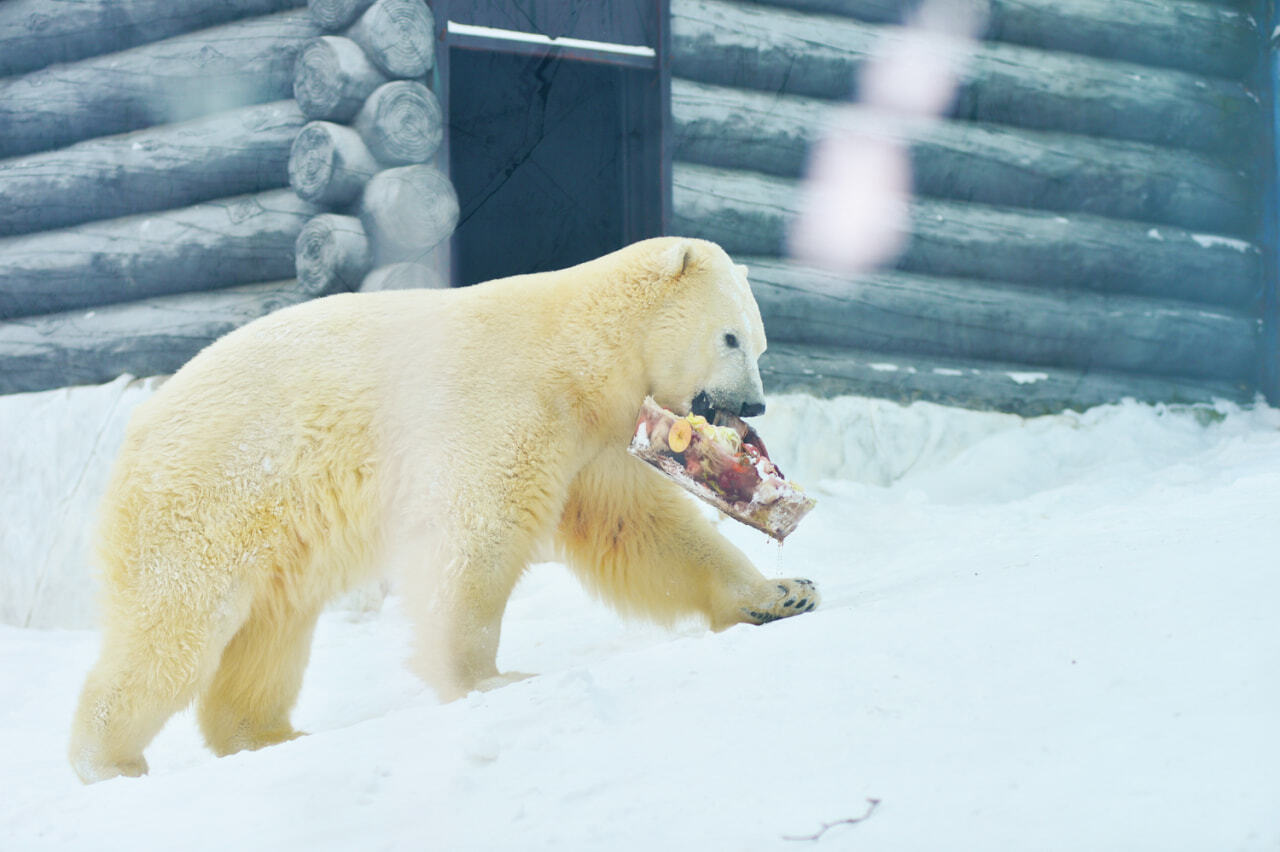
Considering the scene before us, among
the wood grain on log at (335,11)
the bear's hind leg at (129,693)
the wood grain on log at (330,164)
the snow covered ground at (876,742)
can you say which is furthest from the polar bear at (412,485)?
the wood grain on log at (335,11)

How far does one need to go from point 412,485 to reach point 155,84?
353 centimetres

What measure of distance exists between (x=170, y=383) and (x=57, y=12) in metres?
3.45

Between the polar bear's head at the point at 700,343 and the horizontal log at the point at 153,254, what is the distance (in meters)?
2.45

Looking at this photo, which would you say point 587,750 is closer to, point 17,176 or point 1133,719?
point 1133,719

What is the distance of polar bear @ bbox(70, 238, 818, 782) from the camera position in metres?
3.05

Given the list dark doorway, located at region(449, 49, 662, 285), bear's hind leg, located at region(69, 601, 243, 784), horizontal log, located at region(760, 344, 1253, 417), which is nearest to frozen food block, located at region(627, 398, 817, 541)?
bear's hind leg, located at region(69, 601, 243, 784)

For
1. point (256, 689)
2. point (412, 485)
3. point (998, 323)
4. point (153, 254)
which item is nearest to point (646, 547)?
point (412, 485)

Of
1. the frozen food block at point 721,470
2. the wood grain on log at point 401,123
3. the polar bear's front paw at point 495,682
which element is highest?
the wood grain on log at point 401,123

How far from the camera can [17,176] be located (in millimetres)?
5809

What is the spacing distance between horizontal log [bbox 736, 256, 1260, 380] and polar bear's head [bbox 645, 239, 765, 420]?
257 cm

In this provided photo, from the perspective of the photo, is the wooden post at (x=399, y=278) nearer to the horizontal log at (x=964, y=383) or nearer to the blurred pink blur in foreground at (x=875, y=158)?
the horizontal log at (x=964, y=383)

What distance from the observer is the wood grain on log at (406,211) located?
4.88m

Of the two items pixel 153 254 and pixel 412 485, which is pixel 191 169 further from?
pixel 412 485

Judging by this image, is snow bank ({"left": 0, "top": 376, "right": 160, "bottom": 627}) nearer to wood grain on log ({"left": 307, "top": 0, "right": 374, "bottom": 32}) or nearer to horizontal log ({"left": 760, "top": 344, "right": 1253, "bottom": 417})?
wood grain on log ({"left": 307, "top": 0, "right": 374, "bottom": 32})
